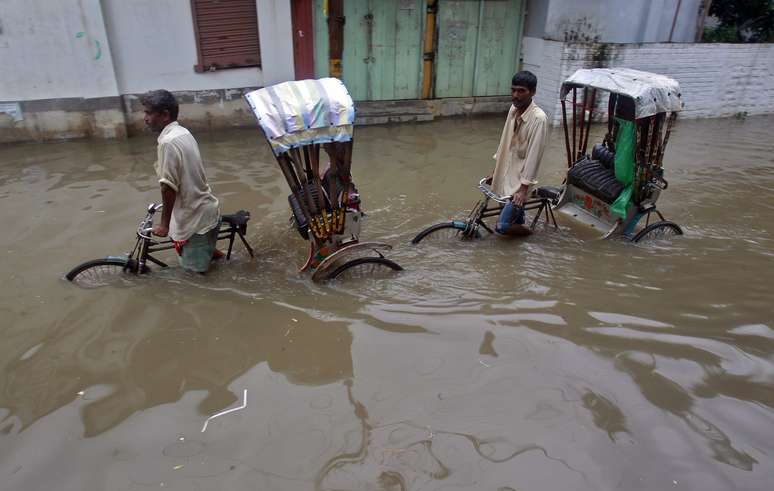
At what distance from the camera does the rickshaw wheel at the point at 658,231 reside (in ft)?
17.0

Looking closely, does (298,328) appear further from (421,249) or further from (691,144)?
(691,144)

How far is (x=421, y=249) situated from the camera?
16.8 ft

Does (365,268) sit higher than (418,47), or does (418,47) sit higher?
(418,47)

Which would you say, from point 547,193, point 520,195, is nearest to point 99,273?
point 520,195

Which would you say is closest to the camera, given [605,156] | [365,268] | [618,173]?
[365,268]

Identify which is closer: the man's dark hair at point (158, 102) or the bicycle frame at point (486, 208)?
the man's dark hair at point (158, 102)

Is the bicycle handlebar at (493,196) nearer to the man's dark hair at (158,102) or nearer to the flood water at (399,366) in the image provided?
the flood water at (399,366)

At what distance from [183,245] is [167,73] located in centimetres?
588

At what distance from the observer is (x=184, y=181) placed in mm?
3941

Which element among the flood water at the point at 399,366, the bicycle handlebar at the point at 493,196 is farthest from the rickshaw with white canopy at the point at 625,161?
the bicycle handlebar at the point at 493,196

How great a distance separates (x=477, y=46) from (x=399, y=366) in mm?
8980

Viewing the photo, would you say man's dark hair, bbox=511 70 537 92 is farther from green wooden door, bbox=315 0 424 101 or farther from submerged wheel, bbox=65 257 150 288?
green wooden door, bbox=315 0 424 101

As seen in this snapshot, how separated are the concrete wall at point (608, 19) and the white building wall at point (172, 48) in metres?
4.96

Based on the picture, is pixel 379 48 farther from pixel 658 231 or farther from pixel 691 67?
pixel 658 231
